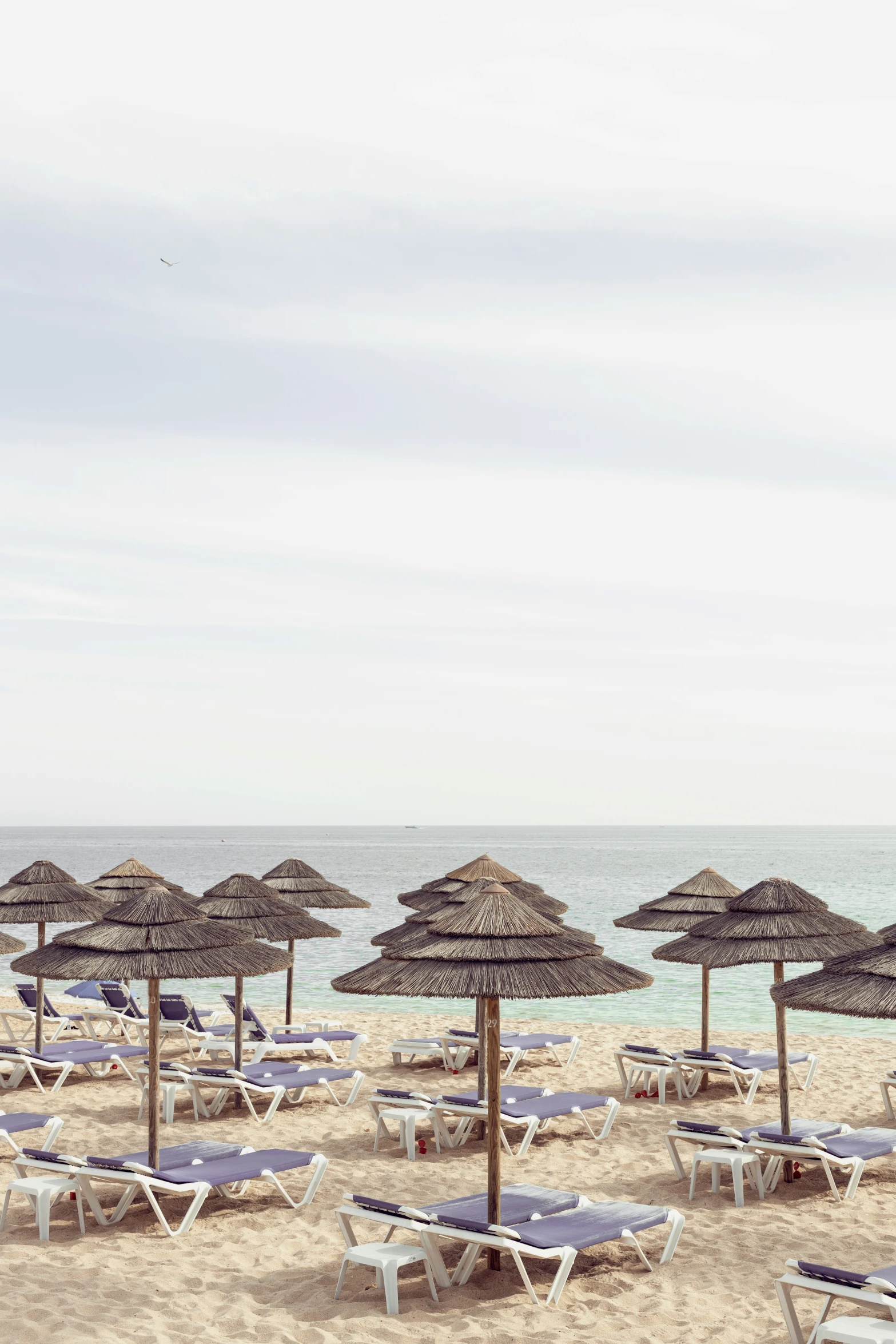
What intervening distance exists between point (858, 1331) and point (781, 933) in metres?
3.90

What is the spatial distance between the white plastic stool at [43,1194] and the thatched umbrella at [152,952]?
54cm

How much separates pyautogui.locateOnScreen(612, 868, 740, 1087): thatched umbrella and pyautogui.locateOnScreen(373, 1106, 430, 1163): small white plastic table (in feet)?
10.8

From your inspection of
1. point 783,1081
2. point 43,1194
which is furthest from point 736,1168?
point 43,1194

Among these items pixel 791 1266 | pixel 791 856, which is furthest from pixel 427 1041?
pixel 791 856

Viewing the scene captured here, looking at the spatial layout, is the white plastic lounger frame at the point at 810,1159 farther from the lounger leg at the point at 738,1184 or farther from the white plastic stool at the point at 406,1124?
the white plastic stool at the point at 406,1124


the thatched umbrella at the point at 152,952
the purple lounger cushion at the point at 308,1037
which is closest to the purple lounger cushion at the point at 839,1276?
the thatched umbrella at the point at 152,952

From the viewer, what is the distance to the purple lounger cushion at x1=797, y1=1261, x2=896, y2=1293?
5258 millimetres

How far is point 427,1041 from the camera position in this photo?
43.5ft

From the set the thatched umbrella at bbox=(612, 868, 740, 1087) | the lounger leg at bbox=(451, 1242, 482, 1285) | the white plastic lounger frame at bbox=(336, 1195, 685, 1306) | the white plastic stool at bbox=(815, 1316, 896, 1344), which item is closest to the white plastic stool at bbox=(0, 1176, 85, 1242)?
the white plastic lounger frame at bbox=(336, 1195, 685, 1306)

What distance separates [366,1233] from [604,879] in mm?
72422

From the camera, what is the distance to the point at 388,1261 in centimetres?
604

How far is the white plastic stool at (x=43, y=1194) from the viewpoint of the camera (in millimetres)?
7086

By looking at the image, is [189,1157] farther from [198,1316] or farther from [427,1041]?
[427,1041]

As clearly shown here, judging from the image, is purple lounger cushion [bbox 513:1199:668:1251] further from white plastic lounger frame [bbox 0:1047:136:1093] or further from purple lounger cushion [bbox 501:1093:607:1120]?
white plastic lounger frame [bbox 0:1047:136:1093]
